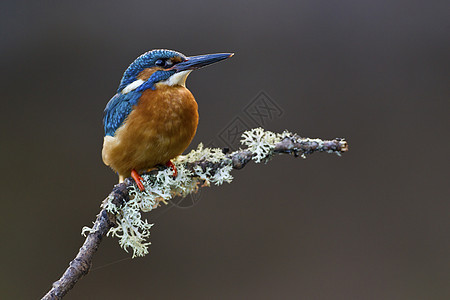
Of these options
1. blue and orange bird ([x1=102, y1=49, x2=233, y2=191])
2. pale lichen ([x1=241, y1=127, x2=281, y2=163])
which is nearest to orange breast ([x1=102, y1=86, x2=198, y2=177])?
blue and orange bird ([x1=102, y1=49, x2=233, y2=191])

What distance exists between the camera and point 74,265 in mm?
801

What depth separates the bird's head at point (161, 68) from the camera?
1.02 metres

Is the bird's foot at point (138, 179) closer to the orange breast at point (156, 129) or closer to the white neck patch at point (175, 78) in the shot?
the orange breast at point (156, 129)

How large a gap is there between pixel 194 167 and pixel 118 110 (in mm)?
246

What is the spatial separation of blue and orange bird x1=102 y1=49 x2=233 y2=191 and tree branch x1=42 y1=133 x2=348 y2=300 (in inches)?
2.1

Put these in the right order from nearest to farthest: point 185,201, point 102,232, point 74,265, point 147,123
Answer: point 74,265 < point 102,232 < point 147,123 < point 185,201

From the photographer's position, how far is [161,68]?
104 cm

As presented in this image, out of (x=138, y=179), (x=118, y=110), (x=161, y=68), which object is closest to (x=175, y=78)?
(x=161, y=68)

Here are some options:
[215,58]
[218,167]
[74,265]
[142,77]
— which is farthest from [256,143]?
[74,265]

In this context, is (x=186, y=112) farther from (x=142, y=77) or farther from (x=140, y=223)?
(x=140, y=223)

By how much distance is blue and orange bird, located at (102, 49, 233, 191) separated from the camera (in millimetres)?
1015

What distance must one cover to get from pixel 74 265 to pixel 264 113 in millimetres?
582

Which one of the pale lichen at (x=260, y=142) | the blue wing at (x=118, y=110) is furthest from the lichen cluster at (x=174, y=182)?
the blue wing at (x=118, y=110)

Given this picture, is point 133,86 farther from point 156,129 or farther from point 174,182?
point 174,182
